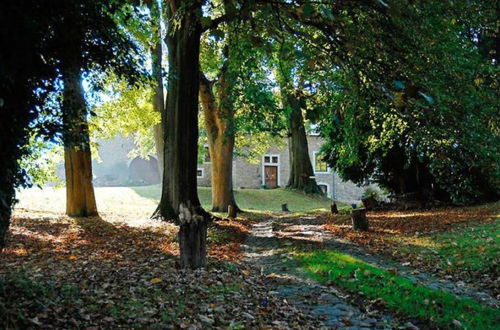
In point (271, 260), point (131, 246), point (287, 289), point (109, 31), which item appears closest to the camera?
point (109, 31)

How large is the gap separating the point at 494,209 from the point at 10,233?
50.7 ft

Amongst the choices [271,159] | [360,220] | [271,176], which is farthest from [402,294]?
[271,159]

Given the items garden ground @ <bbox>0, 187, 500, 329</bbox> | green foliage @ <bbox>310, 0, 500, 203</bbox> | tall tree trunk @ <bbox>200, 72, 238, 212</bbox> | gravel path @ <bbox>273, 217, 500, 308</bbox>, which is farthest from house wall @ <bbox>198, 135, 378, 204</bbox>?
green foliage @ <bbox>310, 0, 500, 203</bbox>

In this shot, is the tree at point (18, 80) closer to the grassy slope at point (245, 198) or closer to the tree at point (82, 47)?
the tree at point (82, 47)

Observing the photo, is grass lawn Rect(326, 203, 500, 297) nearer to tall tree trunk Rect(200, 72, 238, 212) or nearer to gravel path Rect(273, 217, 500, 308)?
gravel path Rect(273, 217, 500, 308)

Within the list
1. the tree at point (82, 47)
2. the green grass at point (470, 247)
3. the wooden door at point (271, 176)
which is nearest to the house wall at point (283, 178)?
the wooden door at point (271, 176)

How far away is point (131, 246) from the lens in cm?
1006

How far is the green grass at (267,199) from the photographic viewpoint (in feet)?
100

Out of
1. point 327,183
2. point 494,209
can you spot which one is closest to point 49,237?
point 494,209

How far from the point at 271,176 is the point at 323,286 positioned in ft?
128

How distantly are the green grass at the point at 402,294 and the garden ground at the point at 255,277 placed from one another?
0.8 inches

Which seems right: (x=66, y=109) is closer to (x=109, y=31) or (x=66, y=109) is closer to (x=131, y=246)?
(x=109, y=31)

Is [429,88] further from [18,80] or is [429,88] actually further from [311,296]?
[18,80]

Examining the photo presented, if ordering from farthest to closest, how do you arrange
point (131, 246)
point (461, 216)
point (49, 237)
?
point (461, 216) < point (49, 237) < point (131, 246)
